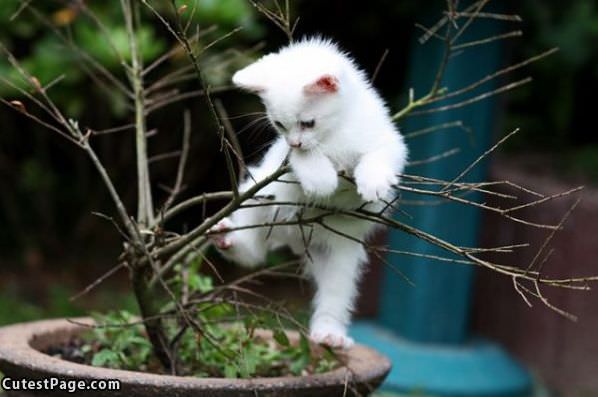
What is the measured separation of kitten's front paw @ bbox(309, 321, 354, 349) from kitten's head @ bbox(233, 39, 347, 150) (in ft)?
1.54

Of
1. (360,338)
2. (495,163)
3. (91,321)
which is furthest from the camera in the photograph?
(495,163)

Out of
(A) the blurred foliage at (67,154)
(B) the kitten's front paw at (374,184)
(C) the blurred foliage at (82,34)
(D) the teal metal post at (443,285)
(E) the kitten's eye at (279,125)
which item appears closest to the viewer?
(B) the kitten's front paw at (374,184)

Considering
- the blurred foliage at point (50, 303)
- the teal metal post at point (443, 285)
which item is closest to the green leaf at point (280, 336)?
the teal metal post at point (443, 285)

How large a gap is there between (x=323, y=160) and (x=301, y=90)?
153 mm

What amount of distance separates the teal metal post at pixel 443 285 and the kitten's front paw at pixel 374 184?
2.50 m

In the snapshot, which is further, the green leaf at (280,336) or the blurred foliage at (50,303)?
the blurred foliage at (50,303)

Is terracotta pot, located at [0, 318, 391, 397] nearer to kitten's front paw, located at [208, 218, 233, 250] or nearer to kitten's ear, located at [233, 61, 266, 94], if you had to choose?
kitten's front paw, located at [208, 218, 233, 250]

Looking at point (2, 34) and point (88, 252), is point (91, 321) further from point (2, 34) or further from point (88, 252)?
point (88, 252)

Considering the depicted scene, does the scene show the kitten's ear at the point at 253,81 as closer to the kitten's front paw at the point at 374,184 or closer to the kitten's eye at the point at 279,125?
the kitten's eye at the point at 279,125

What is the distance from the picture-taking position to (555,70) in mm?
5871

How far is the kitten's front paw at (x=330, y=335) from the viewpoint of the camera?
2299mm

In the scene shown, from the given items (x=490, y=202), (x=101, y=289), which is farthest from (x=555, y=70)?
(x=101, y=289)

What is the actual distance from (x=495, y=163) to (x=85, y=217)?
8.32ft

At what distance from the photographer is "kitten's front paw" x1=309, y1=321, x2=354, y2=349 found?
2299 millimetres
